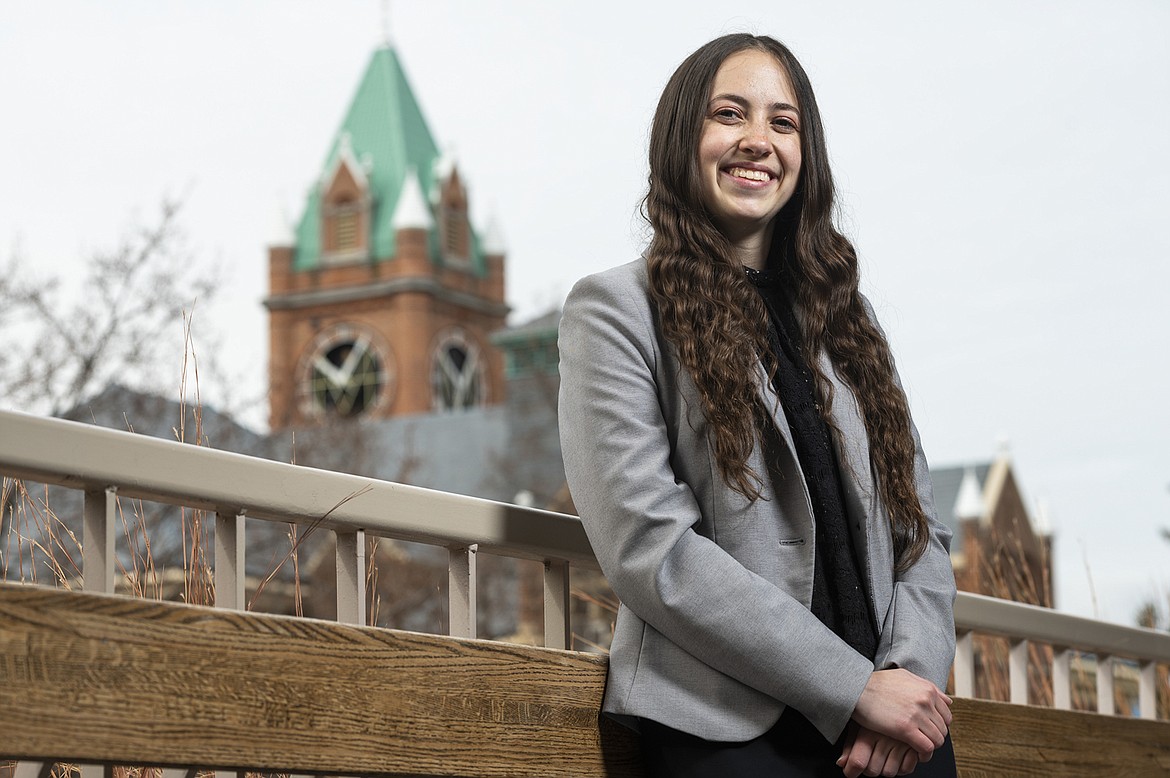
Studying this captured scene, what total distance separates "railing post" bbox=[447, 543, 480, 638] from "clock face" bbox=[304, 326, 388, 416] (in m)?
56.5

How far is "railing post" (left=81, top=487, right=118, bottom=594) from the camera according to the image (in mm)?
1659

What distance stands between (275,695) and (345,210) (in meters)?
59.7

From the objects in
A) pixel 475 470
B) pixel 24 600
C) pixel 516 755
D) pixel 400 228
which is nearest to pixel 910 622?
pixel 516 755

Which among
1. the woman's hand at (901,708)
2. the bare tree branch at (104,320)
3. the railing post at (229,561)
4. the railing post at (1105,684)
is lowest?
the woman's hand at (901,708)

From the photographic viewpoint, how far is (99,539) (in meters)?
1.67

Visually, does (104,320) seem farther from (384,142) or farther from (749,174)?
(384,142)

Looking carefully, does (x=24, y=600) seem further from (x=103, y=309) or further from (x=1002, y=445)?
(x=1002, y=445)

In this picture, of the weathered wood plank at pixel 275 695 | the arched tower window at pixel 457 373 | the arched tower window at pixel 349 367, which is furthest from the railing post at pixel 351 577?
the arched tower window at pixel 457 373

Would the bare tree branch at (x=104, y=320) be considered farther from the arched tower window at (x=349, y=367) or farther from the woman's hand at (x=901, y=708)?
the arched tower window at (x=349, y=367)

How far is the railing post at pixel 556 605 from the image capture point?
2.20 m

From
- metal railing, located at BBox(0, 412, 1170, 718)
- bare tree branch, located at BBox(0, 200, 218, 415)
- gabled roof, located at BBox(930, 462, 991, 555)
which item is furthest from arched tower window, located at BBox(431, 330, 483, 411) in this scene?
metal railing, located at BBox(0, 412, 1170, 718)

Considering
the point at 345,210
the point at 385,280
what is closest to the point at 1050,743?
the point at 385,280

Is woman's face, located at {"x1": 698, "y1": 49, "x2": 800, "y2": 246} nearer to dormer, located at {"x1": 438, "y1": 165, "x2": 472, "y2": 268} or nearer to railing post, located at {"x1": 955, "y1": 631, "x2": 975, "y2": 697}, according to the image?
railing post, located at {"x1": 955, "y1": 631, "x2": 975, "y2": 697}

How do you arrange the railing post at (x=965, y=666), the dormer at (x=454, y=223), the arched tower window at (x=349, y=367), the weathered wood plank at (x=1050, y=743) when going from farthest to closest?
the dormer at (x=454, y=223)
the arched tower window at (x=349, y=367)
the railing post at (x=965, y=666)
the weathered wood plank at (x=1050, y=743)
